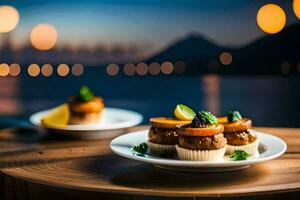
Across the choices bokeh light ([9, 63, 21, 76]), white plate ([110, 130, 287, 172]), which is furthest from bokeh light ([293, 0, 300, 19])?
white plate ([110, 130, 287, 172])

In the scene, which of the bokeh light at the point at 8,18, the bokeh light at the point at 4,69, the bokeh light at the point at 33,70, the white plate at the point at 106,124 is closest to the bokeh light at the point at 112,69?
the bokeh light at the point at 33,70

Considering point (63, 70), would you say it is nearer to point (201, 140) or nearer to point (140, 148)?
point (140, 148)

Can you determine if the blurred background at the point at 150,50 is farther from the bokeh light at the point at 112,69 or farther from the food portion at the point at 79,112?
the food portion at the point at 79,112

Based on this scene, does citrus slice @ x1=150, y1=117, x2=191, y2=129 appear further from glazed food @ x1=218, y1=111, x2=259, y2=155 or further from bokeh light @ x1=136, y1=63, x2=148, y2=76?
bokeh light @ x1=136, y1=63, x2=148, y2=76

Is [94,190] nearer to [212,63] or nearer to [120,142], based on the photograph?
[120,142]

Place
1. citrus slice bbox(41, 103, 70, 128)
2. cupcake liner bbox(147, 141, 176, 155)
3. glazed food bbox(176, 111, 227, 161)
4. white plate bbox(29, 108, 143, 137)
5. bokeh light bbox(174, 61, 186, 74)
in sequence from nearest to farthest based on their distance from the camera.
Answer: glazed food bbox(176, 111, 227, 161)
cupcake liner bbox(147, 141, 176, 155)
white plate bbox(29, 108, 143, 137)
citrus slice bbox(41, 103, 70, 128)
bokeh light bbox(174, 61, 186, 74)

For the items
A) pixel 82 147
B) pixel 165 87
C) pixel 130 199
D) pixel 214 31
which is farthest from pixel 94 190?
pixel 165 87
